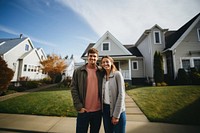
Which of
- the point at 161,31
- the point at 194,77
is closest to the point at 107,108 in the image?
the point at 194,77

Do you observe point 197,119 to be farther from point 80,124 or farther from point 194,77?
point 194,77

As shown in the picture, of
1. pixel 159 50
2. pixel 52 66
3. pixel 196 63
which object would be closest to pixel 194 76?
pixel 196 63

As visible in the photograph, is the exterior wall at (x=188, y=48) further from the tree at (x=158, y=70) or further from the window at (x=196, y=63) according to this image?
the tree at (x=158, y=70)

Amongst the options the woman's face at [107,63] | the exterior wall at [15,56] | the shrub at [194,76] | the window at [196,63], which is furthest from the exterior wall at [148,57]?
the exterior wall at [15,56]

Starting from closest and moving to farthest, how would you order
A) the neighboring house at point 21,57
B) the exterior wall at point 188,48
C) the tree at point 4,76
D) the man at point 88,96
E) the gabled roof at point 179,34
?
1. the man at point 88,96
2. the tree at point 4,76
3. the exterior wall at point 188,48
4. the gabled roof at point 179,34
5. the neighboring house at point 21,57

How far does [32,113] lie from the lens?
13.6 feet

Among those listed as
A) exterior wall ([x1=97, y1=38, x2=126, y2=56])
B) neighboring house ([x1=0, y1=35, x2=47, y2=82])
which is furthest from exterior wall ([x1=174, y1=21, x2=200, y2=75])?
neighboring house ([x1=0, y1=35, x2=47, y2=82])

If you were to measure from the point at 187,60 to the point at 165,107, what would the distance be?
936 centimetres

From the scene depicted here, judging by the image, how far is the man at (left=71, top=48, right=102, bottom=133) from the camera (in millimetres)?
1808

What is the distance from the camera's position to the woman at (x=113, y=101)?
162 centimetres

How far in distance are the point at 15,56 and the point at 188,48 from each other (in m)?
23.4

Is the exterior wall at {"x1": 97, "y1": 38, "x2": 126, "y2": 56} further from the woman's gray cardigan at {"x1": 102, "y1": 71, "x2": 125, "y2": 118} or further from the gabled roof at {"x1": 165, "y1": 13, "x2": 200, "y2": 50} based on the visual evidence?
the woman's gray cardigan at {"x1": 102, "y1": 71, "x2": 125, "y2": 118}

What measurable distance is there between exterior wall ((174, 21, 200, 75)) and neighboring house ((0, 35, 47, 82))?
21.2 meters

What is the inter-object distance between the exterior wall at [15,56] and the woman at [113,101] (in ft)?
59.0
